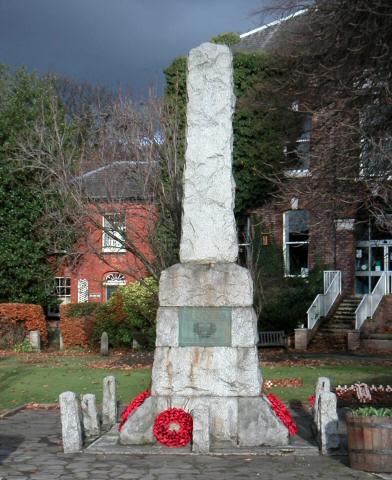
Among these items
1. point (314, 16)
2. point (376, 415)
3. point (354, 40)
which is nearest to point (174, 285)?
point (376, 415)

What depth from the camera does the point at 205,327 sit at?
11531 mm

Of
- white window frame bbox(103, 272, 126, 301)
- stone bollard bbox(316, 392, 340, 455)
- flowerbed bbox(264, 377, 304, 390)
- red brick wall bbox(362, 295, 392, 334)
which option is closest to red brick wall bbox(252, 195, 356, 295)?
red brick wall bbox(362, 295, 392, 334)

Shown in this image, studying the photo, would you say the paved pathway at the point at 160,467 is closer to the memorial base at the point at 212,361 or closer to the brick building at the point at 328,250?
the memorial base at the point at 212,361

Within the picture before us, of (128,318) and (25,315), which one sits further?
(25,315)

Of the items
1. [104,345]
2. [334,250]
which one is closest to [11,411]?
[104,345]

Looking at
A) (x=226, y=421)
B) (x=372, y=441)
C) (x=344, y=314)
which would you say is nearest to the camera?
(x=372, y=441)

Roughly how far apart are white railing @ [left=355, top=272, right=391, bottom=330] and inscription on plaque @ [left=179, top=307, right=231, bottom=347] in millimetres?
20070

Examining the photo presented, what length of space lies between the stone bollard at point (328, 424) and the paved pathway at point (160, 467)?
0.85 feet

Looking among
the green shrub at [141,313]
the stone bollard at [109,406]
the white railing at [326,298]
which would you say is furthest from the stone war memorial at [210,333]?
the white railing at [326,298]

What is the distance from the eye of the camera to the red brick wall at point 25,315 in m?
34.5

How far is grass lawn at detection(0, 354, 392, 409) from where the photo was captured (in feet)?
61.6

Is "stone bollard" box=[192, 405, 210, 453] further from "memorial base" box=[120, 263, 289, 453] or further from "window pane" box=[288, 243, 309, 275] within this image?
"window pane" box=[288, 243, 309, 275]

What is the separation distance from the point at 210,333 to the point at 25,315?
24.3 metres

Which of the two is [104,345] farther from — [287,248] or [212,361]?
[212,361]
